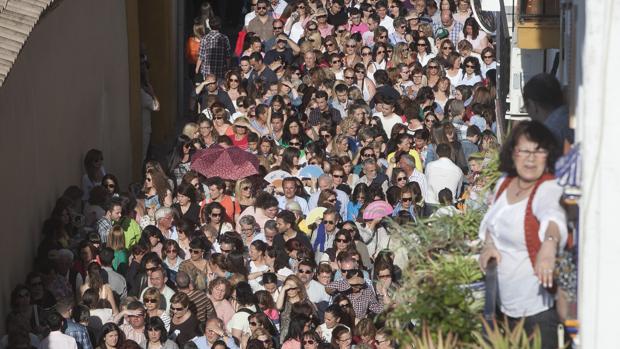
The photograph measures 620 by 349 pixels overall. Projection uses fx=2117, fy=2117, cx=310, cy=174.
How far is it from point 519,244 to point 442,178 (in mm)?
8719

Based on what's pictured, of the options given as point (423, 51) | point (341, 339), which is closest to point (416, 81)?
point (423, 51)

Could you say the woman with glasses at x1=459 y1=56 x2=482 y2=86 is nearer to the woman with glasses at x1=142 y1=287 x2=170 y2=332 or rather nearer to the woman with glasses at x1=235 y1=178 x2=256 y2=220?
the woman with glasses at x1=235 y1=178 x2=256 y2=220

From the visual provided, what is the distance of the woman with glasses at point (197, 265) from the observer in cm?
1934

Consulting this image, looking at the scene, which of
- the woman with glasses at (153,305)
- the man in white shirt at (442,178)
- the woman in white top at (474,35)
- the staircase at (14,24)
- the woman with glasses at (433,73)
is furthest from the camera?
the woman in white top at (474,35)

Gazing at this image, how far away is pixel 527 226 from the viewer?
12.1 m

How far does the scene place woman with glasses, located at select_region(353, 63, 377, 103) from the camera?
24.6 m

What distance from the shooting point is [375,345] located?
58.1ft

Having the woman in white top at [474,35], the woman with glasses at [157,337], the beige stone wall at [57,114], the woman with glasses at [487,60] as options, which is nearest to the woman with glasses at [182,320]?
the woman with glasses at [157,337]

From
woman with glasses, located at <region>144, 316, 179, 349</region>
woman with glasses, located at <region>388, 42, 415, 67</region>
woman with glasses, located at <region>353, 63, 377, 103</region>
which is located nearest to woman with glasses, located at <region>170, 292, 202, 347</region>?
woman with glasses, located at <region>144, 316, 179, 349</region>

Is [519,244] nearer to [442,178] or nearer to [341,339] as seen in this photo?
[341,339]

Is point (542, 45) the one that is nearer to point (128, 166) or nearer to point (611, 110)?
point (611, 110)

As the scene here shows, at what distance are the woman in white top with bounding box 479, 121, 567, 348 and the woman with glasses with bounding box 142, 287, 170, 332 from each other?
6.70 metres

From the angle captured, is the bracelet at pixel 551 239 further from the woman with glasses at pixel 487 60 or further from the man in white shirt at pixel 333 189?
the woman with glasses at pixel 487 60

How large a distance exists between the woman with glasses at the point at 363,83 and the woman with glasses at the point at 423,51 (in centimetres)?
106
